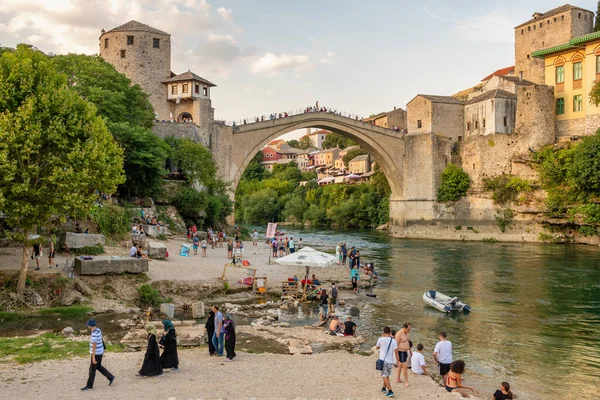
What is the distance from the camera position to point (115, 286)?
17125 mm

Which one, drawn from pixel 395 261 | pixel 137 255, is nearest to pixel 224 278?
pixel 137 255

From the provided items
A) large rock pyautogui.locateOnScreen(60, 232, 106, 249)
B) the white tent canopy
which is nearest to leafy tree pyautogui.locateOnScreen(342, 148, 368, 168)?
the white tent canopy

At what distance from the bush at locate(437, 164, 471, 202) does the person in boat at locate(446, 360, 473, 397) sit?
39221mm

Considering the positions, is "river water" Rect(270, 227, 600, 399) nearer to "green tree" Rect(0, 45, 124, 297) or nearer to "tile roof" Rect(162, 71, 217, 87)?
"green tree" Rect(0, 45, 124, 297)

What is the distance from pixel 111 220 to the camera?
24.1 metres

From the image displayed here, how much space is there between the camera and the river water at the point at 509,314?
39.3 ft

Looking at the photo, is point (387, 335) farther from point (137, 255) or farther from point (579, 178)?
point (579, 178)

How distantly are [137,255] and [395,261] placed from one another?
632 inches

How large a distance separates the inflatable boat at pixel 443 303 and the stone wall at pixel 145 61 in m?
28.7

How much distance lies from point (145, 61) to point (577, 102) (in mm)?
33002

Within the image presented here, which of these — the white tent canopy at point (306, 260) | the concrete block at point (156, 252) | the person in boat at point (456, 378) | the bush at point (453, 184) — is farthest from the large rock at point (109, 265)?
the bush at point (453, 184)

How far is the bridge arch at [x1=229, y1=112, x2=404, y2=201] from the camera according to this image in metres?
43.0

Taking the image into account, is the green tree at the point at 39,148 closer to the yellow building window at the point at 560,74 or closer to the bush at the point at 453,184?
the bush at the point at 453,184

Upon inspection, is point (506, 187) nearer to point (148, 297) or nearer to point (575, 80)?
point (575, 80)
